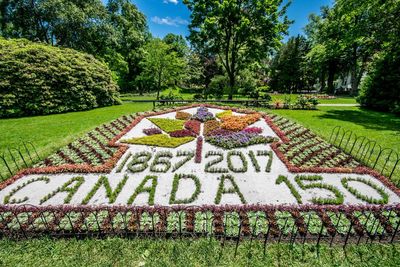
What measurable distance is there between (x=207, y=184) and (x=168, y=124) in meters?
6.17

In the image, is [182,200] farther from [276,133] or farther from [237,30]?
[237,30]

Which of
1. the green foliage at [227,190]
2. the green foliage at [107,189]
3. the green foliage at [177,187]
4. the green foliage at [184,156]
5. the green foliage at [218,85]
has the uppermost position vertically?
the green foliage at [218,85]

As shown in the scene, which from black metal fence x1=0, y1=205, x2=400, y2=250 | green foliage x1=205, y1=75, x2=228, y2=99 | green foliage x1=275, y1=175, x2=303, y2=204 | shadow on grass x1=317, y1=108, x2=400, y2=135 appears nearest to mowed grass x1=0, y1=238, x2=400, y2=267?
black metal fence x1=0, y1=205, x2=400, y2=250

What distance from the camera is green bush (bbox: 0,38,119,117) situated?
558 inches

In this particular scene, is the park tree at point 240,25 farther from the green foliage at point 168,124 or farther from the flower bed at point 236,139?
the flower bed at point 236,139

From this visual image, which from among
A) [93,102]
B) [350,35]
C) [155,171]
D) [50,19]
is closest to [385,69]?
[350,35]

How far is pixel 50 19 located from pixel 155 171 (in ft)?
89.9

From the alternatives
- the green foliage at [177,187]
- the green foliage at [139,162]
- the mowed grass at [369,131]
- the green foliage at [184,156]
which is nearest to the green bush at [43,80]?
the green foliage at [139,162]

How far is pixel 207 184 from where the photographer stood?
6348 mm

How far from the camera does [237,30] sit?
64.5ft

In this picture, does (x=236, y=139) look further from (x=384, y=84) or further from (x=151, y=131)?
(x=384, y=84)

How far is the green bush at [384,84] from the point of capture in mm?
15805

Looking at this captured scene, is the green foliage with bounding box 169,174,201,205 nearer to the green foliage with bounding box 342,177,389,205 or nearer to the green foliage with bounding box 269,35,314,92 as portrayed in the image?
the green foliage with bounding box 342,177,389,205

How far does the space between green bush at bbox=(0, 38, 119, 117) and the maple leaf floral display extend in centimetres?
888
